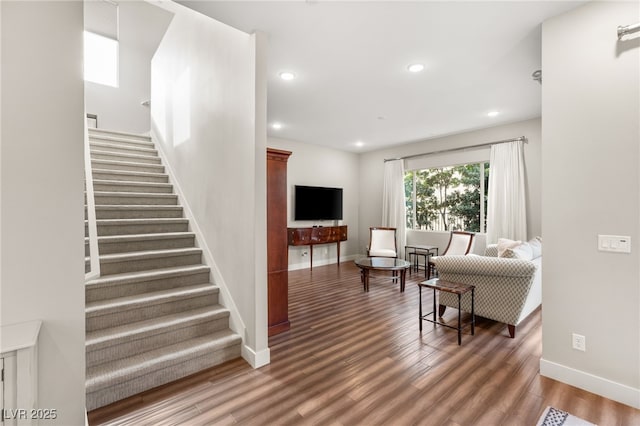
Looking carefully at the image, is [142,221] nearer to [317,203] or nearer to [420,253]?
[317,203]

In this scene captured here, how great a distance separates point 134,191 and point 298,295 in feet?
8.84

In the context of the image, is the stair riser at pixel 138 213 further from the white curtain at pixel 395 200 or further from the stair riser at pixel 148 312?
the white curtain at pixel 395 200

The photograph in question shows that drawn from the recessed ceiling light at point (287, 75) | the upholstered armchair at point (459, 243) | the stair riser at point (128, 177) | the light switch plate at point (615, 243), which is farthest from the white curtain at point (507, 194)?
the stair riser at point (128, 177)

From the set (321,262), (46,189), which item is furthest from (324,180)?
(46,189)

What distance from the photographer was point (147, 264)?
3.02 meters

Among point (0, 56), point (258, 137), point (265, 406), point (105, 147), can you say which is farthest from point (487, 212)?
point (105, 147)

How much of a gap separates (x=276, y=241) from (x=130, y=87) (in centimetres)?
514

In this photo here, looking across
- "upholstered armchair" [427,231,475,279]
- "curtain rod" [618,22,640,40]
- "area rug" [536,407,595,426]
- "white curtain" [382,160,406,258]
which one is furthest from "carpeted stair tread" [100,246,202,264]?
"white curtain" [382,160,406,258]

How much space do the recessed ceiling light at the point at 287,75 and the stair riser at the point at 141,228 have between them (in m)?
2.13

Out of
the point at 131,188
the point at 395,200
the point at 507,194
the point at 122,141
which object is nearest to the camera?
the point at 131,188

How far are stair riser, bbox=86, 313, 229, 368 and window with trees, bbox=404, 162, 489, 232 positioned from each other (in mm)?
5150

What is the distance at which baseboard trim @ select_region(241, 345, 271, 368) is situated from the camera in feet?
8.06

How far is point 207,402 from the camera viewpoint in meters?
2.01

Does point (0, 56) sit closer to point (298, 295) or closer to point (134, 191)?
point (134, 191)
